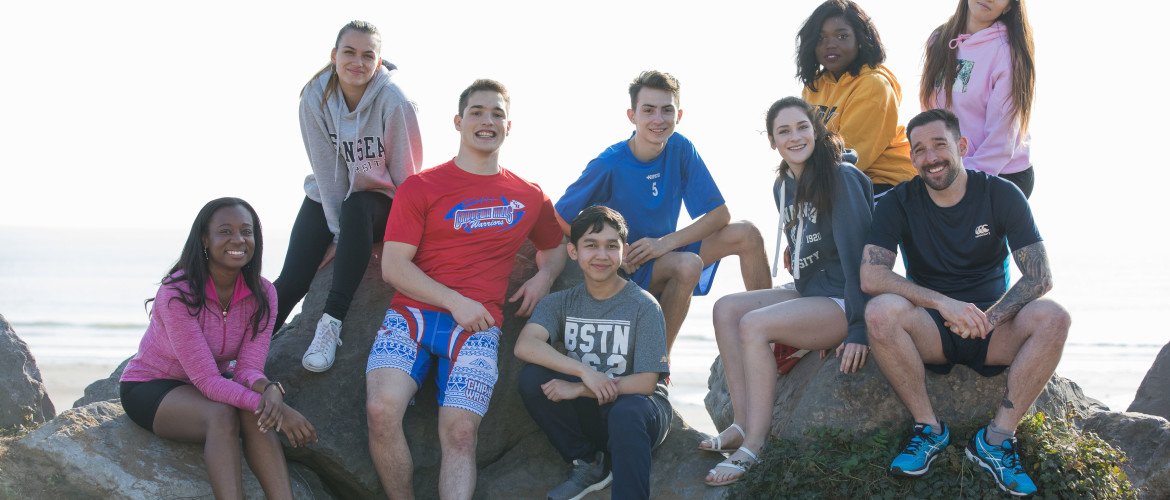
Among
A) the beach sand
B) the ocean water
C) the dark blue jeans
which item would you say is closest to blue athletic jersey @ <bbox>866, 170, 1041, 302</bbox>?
the dark blue jeans

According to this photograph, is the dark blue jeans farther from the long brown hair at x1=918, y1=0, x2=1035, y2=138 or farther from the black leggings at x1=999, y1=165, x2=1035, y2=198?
the long brown hair at x1=918, y1=0, x2=1035, y2=138

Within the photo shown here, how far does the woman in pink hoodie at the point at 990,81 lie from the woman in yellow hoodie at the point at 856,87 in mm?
332

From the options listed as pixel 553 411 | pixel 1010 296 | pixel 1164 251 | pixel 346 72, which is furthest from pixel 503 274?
pixel 1164 251

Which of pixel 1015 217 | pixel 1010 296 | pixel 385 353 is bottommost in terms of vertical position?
pixel 385 353

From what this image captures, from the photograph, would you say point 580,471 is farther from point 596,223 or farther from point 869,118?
point 869,118

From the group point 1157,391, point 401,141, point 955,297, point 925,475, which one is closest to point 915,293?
point 955,297

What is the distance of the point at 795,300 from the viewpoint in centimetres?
433

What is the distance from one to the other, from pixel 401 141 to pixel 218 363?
64.8 inches

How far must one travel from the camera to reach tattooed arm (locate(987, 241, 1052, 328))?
373cm

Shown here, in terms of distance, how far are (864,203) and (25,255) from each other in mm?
52758

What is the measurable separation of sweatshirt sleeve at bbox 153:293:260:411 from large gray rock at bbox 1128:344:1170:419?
19.9 ft

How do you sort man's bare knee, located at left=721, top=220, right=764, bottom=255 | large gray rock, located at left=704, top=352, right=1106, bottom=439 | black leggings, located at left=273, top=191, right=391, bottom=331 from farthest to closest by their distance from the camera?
man's bare knee, located at left=721, top=220, right=764, bottom=255 < black leggings, located at left=273, top=191, right=391, bottom=331 < large gray rock, located at left=704, top=352, right=1106, bottom=439

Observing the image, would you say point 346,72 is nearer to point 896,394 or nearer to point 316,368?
point 316,368

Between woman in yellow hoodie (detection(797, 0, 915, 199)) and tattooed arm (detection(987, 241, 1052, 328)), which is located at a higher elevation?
woman in yellow hoodie (detection(797, 0, 915, 199))
